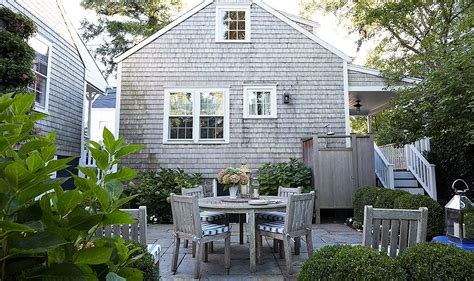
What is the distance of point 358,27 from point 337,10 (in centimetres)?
127

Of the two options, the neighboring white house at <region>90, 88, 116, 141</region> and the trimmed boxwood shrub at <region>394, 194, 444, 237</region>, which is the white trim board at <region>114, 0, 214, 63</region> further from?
the neighboring white house at <region>90, 88, 116, 141</region>

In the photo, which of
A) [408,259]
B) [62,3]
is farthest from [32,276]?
[62,3]

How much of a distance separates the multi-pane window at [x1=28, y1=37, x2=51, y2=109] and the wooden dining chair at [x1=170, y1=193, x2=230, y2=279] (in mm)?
5445

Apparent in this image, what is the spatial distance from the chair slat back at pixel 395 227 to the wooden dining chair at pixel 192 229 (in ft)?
5.78

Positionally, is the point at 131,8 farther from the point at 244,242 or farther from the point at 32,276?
the point at 32,276

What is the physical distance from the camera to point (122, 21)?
57.1 ft

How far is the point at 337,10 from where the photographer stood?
1431cm

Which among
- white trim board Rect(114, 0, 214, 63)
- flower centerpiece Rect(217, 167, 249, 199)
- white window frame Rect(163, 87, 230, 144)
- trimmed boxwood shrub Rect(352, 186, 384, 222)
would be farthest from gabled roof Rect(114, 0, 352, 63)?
flower centerpiece Rect(217, 167, 249, 199)

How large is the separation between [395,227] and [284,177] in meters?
4.77

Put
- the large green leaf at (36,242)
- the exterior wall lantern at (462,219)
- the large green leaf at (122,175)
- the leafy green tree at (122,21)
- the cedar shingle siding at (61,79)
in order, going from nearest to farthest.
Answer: the large green leaf at (36,242), the large green leaf at (122,175), the exterior wall lantern at (462,219), the cedar shingle siding at (61,79), the leafy green tree at (122,21)

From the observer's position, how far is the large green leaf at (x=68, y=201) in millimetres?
586

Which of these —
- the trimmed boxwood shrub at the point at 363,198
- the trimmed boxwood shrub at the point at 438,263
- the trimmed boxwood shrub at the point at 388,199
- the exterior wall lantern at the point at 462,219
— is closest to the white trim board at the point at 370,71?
the trimmed boxwood shrub at the point at 363,198

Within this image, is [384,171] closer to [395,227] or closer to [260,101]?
[260,101]

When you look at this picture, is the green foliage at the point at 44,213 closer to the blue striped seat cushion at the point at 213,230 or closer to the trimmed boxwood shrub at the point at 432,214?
the blue striped seat cushion at the point at 213,230
